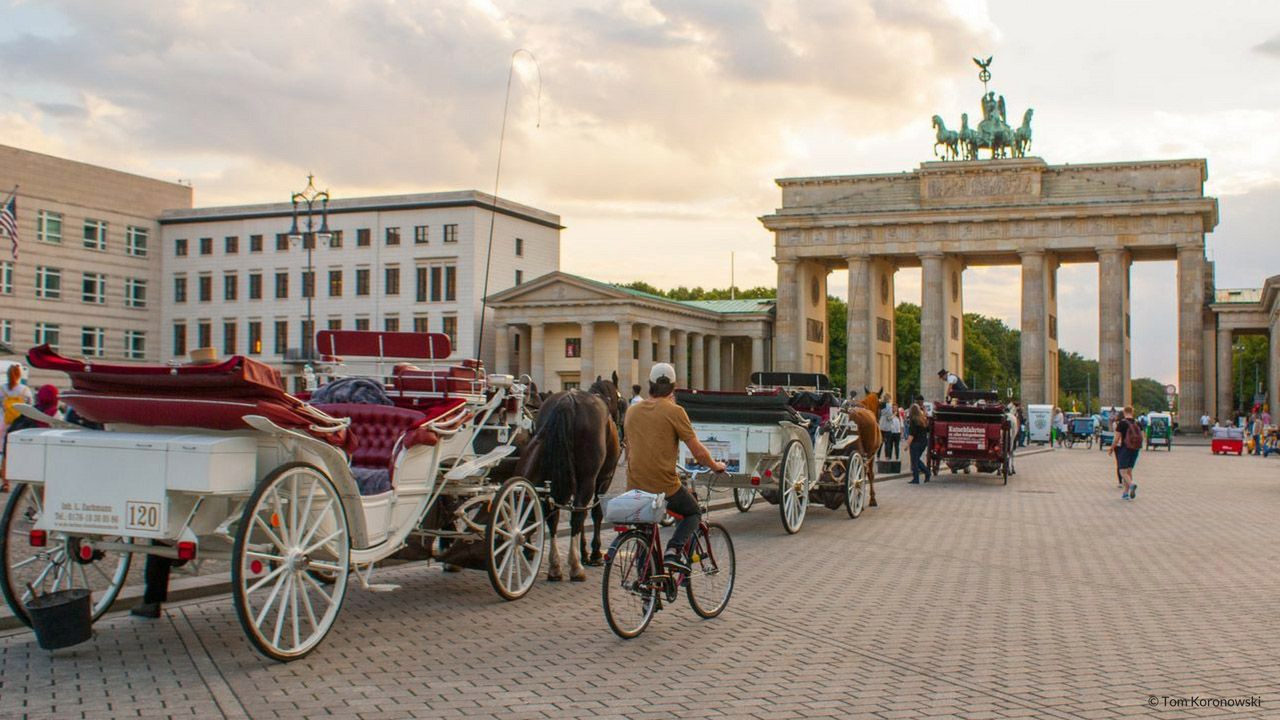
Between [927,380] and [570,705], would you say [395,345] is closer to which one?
[570,705]

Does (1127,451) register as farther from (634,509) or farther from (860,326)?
(860,326)

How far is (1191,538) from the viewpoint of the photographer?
1681cm

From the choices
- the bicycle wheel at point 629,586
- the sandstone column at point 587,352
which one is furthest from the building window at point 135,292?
the bicycle wheel at point 629,586

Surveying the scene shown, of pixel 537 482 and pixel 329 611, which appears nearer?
pixel 329 611

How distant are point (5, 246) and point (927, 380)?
185ft

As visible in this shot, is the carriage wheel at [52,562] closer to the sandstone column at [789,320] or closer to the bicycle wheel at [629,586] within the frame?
the bicycle wheel at [629,586]

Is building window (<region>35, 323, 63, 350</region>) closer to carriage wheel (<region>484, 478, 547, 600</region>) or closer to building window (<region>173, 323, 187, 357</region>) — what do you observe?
building window (<region>173, 323, 187, 357</region>)

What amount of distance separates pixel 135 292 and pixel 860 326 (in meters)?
51.3

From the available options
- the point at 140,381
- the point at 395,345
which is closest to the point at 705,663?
the point at 140,381

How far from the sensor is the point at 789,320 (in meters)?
83.1

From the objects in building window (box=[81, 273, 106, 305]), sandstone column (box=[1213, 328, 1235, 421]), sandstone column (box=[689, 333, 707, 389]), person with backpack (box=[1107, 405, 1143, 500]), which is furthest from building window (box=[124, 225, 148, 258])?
person with backpack (box=[1107, 405, 1143, 500])

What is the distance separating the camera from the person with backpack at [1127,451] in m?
24.4

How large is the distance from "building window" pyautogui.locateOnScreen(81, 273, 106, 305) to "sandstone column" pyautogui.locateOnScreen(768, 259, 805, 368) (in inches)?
1796

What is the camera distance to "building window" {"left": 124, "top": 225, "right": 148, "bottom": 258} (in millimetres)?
86688
